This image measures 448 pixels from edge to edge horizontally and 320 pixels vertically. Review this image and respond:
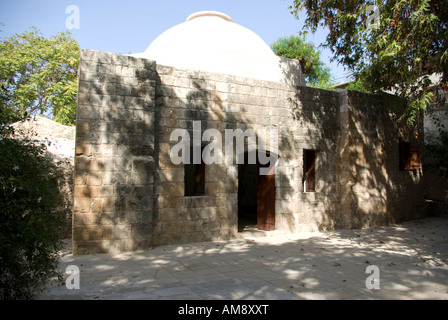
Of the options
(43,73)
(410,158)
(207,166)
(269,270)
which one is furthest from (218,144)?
(43,73)

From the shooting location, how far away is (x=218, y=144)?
22.4 ft

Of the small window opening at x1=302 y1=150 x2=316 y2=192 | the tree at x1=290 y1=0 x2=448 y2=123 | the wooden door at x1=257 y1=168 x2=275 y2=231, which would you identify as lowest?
the wooden door at x1=257 y1=168 x2=275 y2=231

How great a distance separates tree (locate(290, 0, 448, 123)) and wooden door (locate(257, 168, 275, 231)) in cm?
324

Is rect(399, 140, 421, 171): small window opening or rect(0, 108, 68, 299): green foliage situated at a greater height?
rect(399, 140, 421, 171): small window opening

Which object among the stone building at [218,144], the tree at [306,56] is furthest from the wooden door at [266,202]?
the tree at [306,56]

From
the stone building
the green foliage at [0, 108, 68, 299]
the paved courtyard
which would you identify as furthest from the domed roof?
the green foliage at [0, 108, 68, 299]

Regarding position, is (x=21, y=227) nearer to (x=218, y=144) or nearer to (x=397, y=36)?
(x=218, y=144)

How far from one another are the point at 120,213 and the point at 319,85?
20.4 metres

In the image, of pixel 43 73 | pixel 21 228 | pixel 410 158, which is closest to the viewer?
pixel 21 228

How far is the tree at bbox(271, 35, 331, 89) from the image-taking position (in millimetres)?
22453

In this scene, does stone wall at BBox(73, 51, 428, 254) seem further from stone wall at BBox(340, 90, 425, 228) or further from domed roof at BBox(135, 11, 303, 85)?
domed roof at BBox(135, 11, 303, 85)

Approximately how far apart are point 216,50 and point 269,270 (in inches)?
239

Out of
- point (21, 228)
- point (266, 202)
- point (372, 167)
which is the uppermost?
point (372, 167)
